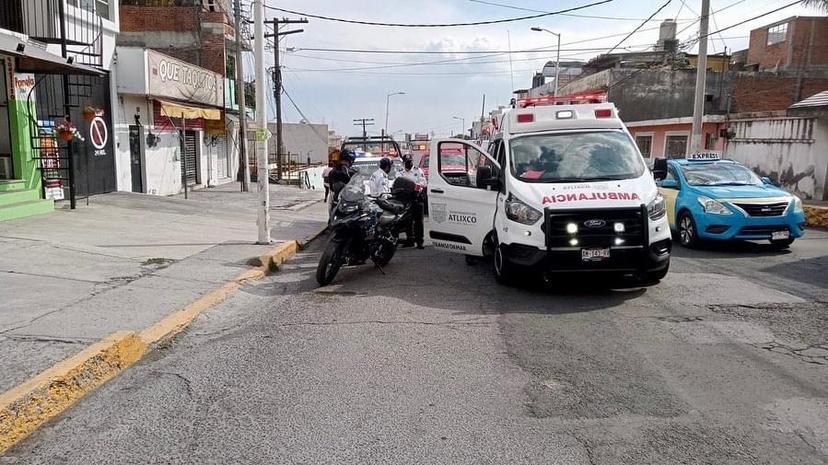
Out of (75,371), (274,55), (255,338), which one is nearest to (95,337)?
(75,371)

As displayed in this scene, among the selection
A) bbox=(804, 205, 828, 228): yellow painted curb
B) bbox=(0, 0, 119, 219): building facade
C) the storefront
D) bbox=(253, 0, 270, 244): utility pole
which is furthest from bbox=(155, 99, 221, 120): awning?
bbox=(804, 205, 828, 228): yellow painted curb

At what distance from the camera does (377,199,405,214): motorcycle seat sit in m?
9.64

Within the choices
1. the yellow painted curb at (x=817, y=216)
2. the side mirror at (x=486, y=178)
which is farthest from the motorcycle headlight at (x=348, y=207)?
the yellow painted curb at (x=817, y=216)

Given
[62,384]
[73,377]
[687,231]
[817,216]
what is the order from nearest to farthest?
[62,384] < [73,377] < [687,231] < [817,216]

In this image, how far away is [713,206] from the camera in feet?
36.8

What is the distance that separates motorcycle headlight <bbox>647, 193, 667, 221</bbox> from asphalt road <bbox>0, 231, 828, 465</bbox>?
98cm

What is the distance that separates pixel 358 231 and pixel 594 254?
10.5 ft

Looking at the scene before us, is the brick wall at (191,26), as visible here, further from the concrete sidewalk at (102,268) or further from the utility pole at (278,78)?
the concrete sidewalk at (102,268)

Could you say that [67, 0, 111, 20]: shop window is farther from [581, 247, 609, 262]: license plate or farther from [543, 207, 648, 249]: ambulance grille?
[581, 247, 609, 262]: license plate

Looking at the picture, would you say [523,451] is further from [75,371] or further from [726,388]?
[75,371]

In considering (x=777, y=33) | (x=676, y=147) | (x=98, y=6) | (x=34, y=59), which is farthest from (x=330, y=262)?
(x=777, y=33)

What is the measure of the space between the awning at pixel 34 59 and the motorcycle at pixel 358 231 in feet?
19.7

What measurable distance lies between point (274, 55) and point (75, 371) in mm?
32354

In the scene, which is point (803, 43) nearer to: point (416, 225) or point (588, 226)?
point (416, 225)
